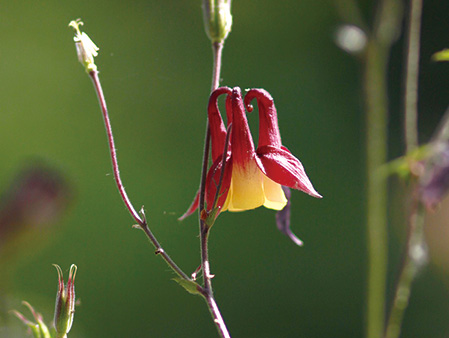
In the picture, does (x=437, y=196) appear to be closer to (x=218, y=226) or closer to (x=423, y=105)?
(x=218, y=226)

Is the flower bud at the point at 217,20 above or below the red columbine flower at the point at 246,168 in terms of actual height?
above

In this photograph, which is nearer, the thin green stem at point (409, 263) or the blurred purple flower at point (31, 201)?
the thin green stem at point (409, 263)

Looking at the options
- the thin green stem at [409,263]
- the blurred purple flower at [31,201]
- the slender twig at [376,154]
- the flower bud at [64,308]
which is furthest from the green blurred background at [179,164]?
the flower bud at [64,308]

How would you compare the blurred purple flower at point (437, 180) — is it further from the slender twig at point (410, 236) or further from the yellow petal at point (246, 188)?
the yellow petal at point (246, 188)

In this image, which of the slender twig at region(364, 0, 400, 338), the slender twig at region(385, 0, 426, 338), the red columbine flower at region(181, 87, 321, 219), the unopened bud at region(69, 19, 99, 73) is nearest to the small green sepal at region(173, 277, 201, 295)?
the red columbine flower at region(181, 87, 321, 219)

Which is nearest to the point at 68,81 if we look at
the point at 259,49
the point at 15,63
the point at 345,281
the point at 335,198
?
the point at 15,63

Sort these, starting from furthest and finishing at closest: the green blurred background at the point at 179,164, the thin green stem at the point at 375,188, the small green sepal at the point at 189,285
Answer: the green blurred background at the point at 179,164
the thin green stem at the point at 375,188
the small green sepal at the point at 189,285

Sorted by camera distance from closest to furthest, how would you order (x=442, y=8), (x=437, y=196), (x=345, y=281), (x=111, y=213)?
(x=437, y=196) < (x=111, y=213) < (x=345, y=281) < (x=442, y=8)

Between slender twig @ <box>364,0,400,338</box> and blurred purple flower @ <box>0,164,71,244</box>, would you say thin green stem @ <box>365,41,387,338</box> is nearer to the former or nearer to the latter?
slender twig @ <box>364,0,400,338</box>
